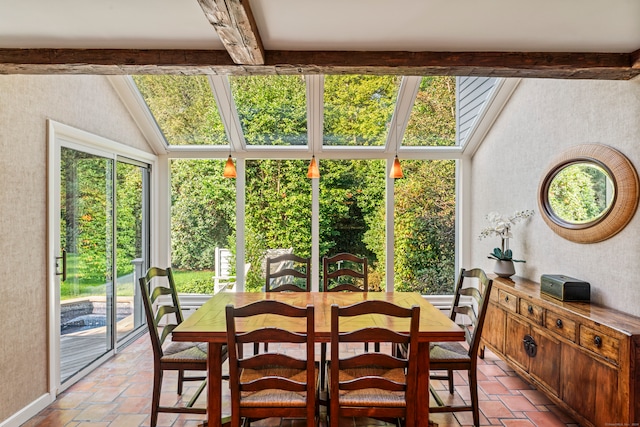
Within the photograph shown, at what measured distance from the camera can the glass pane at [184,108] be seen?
397 centimetres

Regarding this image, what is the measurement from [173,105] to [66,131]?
133 centimetres

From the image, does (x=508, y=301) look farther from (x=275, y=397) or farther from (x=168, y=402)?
(x=168, y=402)

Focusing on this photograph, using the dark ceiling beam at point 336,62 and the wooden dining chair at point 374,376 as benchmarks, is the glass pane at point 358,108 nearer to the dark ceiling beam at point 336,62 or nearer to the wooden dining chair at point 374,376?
the dark ceiling beam at point 336,62

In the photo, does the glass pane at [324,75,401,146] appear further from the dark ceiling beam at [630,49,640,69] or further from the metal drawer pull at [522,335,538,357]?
the metal drawer pull at [522,335,538,357]

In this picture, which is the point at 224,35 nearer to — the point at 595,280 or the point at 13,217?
the point at 13,217

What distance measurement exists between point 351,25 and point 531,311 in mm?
2497

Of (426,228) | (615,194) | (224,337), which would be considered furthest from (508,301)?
(224,337)

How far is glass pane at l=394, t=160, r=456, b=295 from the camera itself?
4922 millimetres

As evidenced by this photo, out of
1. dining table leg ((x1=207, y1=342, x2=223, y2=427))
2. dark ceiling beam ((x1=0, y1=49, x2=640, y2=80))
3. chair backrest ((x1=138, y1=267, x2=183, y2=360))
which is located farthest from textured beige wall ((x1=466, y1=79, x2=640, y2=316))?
chair backrest ((x1=138, y1=267, x2=183, y2=360))

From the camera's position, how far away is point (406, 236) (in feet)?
16.2

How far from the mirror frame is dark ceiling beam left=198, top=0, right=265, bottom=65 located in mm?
2493

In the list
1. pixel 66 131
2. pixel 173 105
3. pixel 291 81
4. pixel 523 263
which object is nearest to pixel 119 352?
pixel 66 131

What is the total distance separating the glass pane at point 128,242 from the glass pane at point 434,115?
3284mm

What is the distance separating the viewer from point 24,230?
2.67 metres
